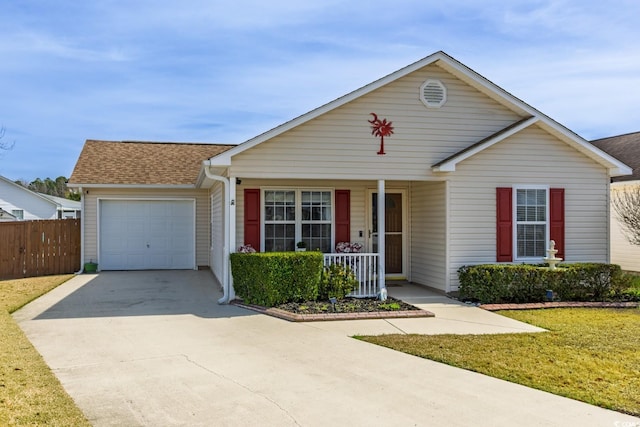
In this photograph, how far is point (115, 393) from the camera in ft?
17.3

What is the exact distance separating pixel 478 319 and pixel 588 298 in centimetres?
321

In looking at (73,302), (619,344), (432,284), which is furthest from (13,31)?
(619,344)

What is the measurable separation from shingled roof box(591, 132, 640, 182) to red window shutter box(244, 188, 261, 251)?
1164 centimetres

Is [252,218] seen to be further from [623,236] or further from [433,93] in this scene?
[623,236]

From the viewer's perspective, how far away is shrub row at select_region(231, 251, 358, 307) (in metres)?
9.81

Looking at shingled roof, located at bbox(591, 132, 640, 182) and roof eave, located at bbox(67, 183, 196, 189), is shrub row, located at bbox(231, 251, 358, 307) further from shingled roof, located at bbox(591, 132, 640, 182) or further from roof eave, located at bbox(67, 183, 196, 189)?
shingled roof, located at bbox(591, 132, 640, 182)

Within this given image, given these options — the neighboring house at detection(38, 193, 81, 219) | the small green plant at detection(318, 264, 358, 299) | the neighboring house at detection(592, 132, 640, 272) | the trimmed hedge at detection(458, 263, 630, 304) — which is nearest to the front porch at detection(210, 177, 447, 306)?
the small green plant at detection(318, 264, 358, 299)

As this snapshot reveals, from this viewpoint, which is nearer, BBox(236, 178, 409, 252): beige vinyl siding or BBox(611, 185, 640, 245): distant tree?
BBox(236, 178, 409, 252): beige vinyl siding

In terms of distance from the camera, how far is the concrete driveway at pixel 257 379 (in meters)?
4.69

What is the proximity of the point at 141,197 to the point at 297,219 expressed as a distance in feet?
23.5

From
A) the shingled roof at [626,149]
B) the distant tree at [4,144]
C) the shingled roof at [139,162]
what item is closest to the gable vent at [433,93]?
the shingled roof at [626,149]

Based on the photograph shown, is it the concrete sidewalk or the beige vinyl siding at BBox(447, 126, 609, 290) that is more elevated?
the beige vinyl siding at BBox(447, 126, 609, 290)

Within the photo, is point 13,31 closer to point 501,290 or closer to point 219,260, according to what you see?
point 219,260

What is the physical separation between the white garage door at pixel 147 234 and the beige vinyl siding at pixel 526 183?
31.2 feet
